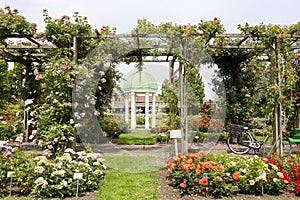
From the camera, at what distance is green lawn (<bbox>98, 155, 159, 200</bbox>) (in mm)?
2873

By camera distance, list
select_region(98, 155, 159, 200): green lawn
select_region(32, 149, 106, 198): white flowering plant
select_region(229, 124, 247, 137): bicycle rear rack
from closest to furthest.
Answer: select_region(32, 149, 106, 198): white flowering plant
select_region(98, 155, 159, 200): green lawn
select_region(229, 124, 247, 137): bicycle rear rack

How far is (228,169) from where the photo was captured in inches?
121

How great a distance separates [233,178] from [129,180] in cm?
136

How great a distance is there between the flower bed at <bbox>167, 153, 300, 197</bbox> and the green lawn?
0.37m

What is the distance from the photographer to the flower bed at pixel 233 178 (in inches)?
111

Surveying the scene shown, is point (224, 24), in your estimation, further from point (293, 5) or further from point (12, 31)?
point (12, 31)

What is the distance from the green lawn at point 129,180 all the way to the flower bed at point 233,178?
1.20 ft

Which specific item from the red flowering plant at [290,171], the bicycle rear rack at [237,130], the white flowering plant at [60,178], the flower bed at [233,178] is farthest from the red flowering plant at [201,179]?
the bicycle rear rack at [237,130]

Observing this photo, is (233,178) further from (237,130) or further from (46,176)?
(237,130)

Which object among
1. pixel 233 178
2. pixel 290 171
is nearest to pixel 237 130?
pixel 290 171

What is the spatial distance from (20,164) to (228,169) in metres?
2.48

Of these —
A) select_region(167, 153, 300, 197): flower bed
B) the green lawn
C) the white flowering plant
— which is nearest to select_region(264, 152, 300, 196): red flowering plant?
select_region(167, 153, 300, 197): flower bed

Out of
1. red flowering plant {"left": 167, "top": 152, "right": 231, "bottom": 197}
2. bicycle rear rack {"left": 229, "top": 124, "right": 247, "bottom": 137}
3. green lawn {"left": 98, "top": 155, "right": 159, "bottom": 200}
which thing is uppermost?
bicycle rear rack {"left": 229, "top": 124, "right": 247, "bottom": 137}

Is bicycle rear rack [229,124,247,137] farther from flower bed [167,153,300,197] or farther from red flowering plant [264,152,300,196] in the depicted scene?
flower bed [167,153,300,197]
